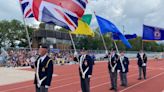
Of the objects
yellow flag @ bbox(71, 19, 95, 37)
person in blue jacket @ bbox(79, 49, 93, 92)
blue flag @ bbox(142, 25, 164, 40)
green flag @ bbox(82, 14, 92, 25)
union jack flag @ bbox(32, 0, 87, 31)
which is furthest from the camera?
blue flag @ bbox(142, 25, 164, 40)

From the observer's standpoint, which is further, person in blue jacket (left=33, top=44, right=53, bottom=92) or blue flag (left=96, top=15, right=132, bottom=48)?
blue flag (left=96, top=15, right=132, bottom=48)

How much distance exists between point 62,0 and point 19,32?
69368 mm

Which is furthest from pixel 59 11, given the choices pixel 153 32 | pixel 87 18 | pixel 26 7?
pixel 153 32

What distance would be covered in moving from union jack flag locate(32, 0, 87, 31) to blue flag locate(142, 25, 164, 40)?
12.2 metres

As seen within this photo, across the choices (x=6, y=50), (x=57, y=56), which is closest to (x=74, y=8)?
(x=6, y=50)

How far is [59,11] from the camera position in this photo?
1095cm

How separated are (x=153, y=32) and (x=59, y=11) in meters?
13.8

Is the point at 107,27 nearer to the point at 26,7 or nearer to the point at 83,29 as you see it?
the point at 83,29

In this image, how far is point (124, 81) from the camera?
18.2 m

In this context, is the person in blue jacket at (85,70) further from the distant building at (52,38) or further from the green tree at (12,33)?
the green tree at (12,33)

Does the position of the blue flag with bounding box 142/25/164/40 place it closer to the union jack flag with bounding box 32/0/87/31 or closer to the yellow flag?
the yellow flag

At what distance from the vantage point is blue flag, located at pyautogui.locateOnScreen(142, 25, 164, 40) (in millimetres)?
→ 23639

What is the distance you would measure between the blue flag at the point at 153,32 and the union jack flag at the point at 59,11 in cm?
1217

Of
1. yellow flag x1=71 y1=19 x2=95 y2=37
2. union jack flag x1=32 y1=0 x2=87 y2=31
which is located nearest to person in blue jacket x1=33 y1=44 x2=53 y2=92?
union jack flag x1=32 y1=0 x2=87 y2=31
